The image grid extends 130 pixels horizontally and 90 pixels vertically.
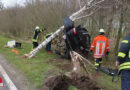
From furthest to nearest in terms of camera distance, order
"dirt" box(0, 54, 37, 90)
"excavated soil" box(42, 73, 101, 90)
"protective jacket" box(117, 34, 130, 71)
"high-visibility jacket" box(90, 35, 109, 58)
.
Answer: "high-visibility jacket" box(90, 35, 109, 58) → "dirt" box(0, 54, 37, 90) → "excavated soil" box(42, 73, 101, 90) → "protective jacket" box(117, 34, 130, 71)

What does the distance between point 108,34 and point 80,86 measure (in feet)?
16.6

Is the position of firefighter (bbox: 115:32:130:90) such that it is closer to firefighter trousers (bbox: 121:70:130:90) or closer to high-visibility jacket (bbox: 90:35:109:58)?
firefighter trousers (bbox: 121:70:130:90)

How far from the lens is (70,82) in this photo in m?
3.56

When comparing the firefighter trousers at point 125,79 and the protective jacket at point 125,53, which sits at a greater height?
the protective jacket at point 125,53

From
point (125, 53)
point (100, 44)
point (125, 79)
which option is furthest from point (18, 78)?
point (125, 53)

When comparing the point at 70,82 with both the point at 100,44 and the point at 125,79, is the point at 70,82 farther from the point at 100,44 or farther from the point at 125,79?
the point at 100,44

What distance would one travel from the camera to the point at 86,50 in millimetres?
6676

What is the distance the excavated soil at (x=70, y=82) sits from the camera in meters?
3.49

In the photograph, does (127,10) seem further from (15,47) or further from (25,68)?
(15,47)

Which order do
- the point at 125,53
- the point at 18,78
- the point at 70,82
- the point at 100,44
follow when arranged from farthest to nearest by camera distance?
the point at 100,44, the point at 18,78, the point at 70,82, the point at 125,53

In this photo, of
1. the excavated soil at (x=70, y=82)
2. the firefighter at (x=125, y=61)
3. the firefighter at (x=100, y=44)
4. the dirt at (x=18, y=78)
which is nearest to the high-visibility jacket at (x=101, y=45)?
the firefighter at (x=100, y=44)

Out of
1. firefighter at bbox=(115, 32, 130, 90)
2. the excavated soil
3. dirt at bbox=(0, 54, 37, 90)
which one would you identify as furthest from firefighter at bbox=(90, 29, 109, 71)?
dirt at bbox=(0, 54, 37, 90)

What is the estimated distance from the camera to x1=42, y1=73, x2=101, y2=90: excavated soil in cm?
349

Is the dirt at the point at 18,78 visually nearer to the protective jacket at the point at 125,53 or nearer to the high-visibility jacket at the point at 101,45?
the protective jacket at the point at 125,53
